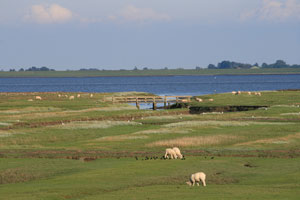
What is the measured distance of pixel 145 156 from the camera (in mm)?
47219

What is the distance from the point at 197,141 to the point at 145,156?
10448mm

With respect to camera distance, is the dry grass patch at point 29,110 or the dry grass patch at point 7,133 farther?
the dry grass patch at point 29,110

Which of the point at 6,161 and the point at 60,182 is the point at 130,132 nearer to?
the point at 6,161

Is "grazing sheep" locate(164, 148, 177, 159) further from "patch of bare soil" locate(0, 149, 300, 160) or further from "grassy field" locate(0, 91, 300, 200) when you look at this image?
"patch of bare soil" locate(0, 149, 300, 160)

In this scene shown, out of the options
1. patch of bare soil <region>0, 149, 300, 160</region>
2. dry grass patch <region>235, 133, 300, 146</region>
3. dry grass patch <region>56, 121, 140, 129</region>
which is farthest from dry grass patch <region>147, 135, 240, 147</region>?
dry grass patch <region>56, 121, 140, 129</region>

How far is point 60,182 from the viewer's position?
36.0 meters

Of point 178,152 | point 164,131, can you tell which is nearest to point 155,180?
point 178,152

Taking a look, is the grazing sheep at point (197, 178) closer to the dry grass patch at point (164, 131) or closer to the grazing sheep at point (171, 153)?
the grazing sheep at point (171, 153)

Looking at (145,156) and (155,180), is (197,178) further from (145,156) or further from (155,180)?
(145,156)

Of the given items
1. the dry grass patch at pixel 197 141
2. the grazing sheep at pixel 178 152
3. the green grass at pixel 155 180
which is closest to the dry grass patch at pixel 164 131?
the dry grass patch at pixel 197 141

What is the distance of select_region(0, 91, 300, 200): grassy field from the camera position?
107 ft

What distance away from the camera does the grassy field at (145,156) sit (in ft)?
107

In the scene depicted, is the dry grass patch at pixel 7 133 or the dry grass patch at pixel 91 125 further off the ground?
the dry grass patch at pixel 91 125

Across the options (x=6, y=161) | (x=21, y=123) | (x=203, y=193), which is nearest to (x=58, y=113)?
(x=21, y=123)
